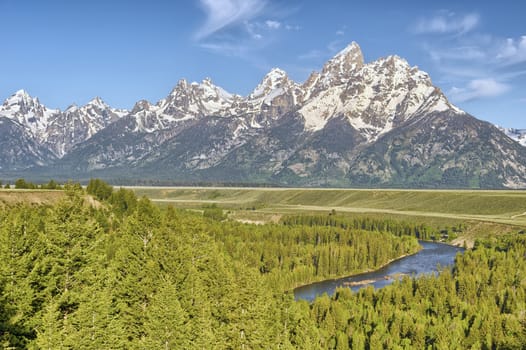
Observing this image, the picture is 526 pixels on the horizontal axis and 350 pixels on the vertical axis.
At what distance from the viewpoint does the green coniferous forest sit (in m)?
32.3

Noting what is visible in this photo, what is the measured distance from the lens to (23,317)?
1235 inches

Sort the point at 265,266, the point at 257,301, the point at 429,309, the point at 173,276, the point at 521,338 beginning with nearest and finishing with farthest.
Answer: the point at 173,276 < the point at 257,301 < the point at 521,338 < the point at 429,309 < the point at 265,266

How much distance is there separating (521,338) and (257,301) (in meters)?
43.3

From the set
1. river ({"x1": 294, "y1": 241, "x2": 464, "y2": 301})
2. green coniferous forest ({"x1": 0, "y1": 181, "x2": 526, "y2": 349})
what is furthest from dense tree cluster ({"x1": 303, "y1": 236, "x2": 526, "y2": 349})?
river ({"x1": 294, "y1": 241, "x2": 464, "y2": 301})

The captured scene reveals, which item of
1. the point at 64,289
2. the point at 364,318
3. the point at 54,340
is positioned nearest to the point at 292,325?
the point at 364,318

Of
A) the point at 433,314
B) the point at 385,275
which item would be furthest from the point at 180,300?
the point at 385,275

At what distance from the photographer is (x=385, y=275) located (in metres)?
162

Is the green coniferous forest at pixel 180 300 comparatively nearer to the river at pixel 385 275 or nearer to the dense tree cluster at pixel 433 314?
the dense tree cluster at pixel 433 314

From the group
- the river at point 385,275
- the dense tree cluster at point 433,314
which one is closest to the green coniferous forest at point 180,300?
the dense tree cluster at point 433,314

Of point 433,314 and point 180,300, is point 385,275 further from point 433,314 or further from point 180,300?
point 180,300

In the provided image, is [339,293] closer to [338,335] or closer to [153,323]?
[338,335]

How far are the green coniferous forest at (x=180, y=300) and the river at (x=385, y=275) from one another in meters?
9.76

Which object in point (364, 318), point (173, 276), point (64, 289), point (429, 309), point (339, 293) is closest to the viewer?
point (64, 289)

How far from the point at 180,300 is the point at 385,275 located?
126867 millimetres
